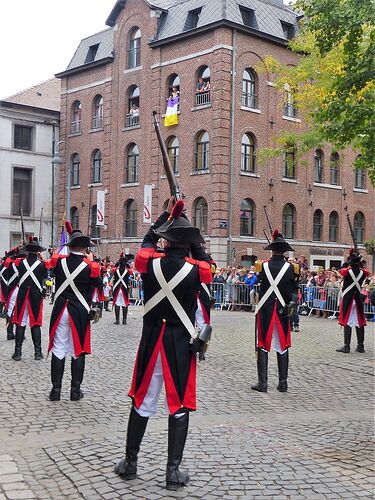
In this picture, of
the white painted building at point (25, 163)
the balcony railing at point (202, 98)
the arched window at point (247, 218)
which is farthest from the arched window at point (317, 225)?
the white painted building at point (25, 163)

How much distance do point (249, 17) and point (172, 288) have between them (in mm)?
31460

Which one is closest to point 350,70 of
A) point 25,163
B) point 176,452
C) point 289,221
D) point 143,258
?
point 143,258

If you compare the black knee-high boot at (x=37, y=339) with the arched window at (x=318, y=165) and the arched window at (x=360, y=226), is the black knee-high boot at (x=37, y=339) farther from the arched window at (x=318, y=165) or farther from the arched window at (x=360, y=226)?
the arched window at (x=360, y=226)

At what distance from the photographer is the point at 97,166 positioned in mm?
40750

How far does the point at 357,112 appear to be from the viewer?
12883 mm

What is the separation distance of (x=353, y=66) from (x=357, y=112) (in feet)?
2.85

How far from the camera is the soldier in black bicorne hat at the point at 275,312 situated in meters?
9.09

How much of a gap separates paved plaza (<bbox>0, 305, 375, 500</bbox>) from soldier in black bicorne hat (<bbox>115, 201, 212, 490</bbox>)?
1.58 feet

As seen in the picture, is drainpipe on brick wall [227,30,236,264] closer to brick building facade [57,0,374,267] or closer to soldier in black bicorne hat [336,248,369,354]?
brick building facade [57,0,374,267]

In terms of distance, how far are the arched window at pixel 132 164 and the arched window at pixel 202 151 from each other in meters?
4.93

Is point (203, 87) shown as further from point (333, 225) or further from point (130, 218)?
point (333, 225)

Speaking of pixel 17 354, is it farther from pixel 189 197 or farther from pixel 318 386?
pixel 189 197

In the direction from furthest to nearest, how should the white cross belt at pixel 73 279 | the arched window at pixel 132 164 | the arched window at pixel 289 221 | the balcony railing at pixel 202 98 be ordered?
1. the arched window at pixel 132 164
2. the arched window at pixel 289 221
3. the balcony railing at pixel 202 98
4. the white cross belt at pixel 73 279

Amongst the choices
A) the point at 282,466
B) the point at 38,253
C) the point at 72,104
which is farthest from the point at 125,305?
the point at 72,104
